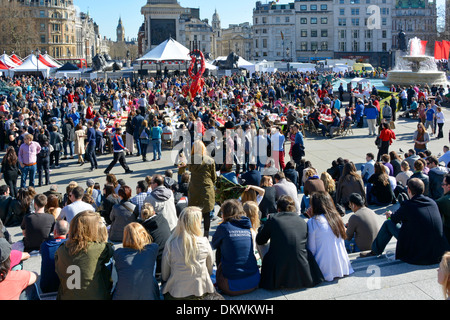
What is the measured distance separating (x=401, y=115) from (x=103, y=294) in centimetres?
2264

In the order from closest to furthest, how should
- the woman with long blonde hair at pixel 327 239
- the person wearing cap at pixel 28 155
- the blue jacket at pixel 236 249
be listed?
the blue jacket at pixel 236 249
the woman with long blonde hair at pixel 327 239
the person wearing cap at pixel 28 155

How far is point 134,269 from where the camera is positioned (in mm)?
4668

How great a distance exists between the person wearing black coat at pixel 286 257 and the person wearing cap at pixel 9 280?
2573 millimetres

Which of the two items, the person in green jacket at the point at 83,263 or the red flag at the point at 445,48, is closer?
the person in green jacket at the point at 83,263

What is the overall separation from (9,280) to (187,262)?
172cm

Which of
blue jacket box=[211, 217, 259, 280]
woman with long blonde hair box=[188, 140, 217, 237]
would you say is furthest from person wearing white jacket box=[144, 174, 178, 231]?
blue jacket box=[211, 217, 259, 280]

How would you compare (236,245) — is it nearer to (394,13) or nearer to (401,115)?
(401,115)

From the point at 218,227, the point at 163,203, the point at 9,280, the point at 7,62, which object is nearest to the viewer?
the point at 9,280

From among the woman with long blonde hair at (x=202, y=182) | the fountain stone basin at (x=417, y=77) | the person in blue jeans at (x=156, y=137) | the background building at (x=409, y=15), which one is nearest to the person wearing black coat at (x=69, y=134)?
the person in blue jeans at (x=156, y=137)

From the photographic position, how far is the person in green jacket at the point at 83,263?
462cm

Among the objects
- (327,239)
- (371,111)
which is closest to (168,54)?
(371,111)

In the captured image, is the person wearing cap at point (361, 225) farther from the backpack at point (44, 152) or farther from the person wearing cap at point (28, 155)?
the backpack at point (44, 152)

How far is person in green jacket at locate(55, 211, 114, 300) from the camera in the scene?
462 centimetres

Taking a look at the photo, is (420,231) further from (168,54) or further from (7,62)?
(7,62)
